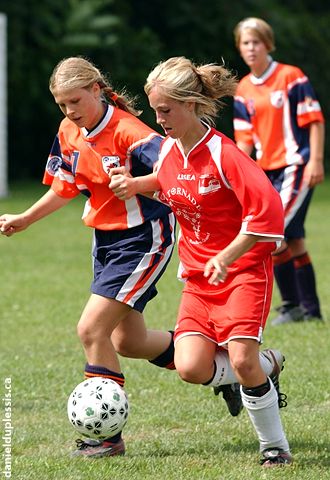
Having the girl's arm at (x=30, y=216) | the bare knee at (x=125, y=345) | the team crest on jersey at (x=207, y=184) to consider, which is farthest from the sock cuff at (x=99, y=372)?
the team crest on jersey at (x=207, y=184)

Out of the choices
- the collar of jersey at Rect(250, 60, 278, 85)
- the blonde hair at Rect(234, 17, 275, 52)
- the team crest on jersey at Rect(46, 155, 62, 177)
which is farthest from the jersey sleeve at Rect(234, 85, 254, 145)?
the team crest on jersey at Rect(46, 155, 62, 177)

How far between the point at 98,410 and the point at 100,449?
27cm

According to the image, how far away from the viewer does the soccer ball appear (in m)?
4.88

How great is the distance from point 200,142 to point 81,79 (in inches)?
29.2

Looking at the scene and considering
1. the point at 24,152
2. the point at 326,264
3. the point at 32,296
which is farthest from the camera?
the point at 24,152

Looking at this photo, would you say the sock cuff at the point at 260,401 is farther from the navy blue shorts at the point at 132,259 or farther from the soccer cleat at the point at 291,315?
the soccer cleat at the point at 291,315

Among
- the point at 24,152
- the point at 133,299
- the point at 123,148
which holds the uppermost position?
the point at 123,148

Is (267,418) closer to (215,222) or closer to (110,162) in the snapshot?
(215,222)

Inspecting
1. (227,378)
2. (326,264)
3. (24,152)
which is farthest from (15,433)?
(24,152)

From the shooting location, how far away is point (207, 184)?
4691 mm

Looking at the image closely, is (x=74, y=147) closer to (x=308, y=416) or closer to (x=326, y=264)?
(x=308, y=416)

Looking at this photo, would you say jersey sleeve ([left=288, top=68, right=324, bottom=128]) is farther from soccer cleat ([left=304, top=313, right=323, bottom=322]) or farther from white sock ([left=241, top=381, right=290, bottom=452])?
white sock ([left=241, top=381, right=290, bottom=452])

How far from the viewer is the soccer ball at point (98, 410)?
4875 mm

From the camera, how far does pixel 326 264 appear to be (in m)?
11.7
